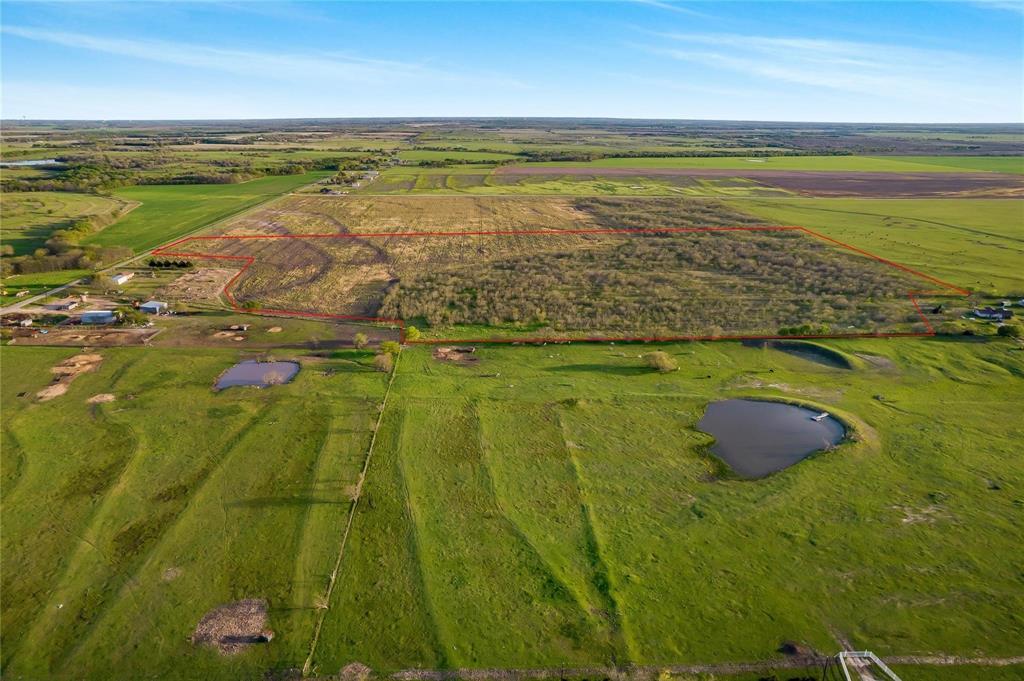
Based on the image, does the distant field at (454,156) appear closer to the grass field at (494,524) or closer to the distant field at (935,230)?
the distant field at (935,230)

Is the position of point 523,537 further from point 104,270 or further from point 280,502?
point 104,270

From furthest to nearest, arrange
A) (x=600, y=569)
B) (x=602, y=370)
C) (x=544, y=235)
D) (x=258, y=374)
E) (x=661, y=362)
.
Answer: (x=544, y=235)
(x=602, y=370)
(x=661, y=362)
(x=258, y=374)
(x=600, y=569)

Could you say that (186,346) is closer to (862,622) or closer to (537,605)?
(537,605)

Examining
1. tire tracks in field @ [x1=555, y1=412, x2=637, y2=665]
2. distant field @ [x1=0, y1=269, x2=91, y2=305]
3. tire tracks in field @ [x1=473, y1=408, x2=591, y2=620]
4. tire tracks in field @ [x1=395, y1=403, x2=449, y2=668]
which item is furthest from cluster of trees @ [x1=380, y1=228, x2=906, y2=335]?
distant field @ [x1=0, y1=269, x2=91, y2=305]

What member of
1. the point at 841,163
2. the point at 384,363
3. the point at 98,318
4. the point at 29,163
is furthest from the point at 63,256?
the point at 841,163

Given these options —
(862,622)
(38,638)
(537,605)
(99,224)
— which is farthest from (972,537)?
(99,224)

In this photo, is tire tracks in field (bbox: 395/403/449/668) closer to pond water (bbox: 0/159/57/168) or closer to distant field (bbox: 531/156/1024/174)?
distant field (bbox: 531/156/1024/174)
